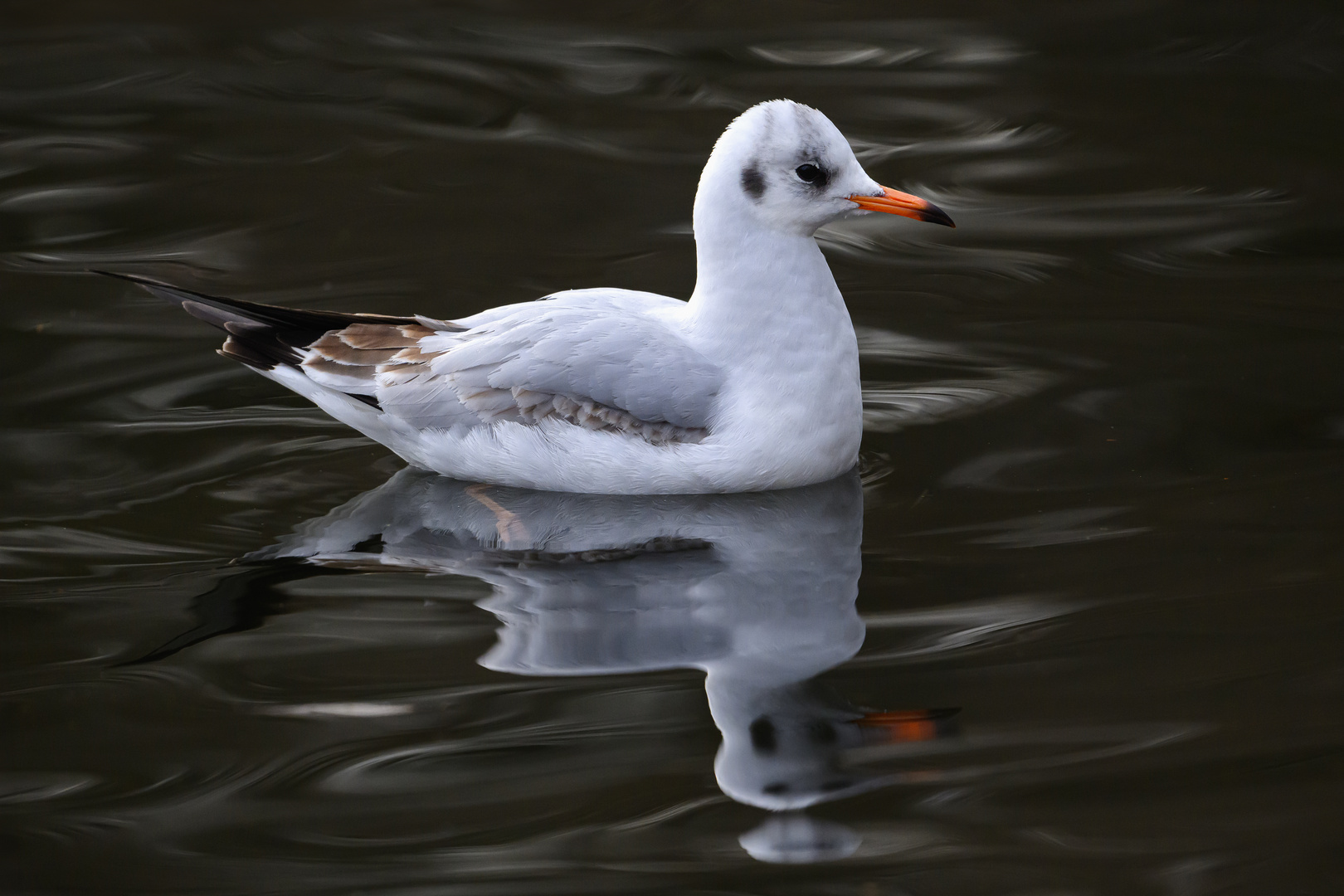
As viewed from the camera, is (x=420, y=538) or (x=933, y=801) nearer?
(x=933, y=801)

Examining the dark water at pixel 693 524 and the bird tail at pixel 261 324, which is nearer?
the dark water at pixel 693 524

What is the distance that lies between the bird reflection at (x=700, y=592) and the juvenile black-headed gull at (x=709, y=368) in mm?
157

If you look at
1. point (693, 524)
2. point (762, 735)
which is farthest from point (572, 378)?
point (762, 735)

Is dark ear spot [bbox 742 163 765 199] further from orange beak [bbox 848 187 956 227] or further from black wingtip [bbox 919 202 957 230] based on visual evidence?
black wingtip [bbox 919 202 957 230]

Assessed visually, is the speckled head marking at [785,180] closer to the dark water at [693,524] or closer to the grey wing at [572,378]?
the grey wing at [572,378]

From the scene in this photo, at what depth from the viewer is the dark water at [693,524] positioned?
4285mm

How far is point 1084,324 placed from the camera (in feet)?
24.5

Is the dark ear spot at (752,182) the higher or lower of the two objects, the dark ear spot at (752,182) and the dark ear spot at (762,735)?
the higher

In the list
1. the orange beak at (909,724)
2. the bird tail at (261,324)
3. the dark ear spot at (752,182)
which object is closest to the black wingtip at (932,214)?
the dark ear spot at (752,182)

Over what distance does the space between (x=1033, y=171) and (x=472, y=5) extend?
437 centimetres

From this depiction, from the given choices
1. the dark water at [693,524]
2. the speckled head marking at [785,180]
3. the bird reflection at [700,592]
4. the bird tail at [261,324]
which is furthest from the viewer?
the bird tail at [261,324]

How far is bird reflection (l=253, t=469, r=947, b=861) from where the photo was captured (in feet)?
14.8

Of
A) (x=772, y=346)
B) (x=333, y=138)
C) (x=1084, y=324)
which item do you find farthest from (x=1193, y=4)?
(x=772, y=346)

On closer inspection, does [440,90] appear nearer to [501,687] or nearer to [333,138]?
[333,138]
